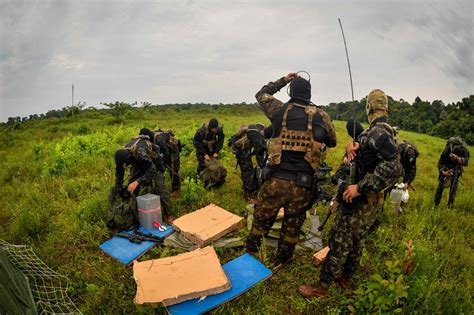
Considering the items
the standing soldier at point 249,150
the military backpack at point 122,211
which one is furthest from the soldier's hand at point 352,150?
the military backpack at point 122,211

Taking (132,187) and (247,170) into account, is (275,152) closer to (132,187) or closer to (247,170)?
(132,187)

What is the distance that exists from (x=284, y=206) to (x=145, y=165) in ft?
8.46

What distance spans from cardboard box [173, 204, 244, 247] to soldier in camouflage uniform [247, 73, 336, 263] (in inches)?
44.7

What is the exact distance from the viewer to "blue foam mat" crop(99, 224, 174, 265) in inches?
149

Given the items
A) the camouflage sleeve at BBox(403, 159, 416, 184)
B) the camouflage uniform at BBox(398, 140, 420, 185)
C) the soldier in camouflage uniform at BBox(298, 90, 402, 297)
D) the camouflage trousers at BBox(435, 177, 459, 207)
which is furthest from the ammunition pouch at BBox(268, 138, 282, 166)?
the camouflage trousers at BBox(435, 177, 459, 207)

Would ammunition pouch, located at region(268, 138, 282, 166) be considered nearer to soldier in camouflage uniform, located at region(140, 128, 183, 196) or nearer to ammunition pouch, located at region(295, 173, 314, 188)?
ammunition pouch, located at region(295, 173, 314, 188)

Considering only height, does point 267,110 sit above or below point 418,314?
above

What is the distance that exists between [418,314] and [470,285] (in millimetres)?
1021

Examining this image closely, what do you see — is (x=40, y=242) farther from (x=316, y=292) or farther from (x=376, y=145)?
(x=376, y=145)

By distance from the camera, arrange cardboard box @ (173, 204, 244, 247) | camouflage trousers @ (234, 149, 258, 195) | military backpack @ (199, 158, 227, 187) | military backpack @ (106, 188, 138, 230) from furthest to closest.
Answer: military backpack @ (199, 158, 227, 187) < camouflage trousers @ (234, 149, 258, 195) < military backpack @ (106, 188, 138, 230) < cardboard box @ (173, 204, 244, 247)

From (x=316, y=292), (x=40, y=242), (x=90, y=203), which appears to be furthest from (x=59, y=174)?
(x=316, y=292)

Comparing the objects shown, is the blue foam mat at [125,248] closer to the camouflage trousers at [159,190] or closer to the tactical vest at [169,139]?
the camouflage trousers at [159,190]

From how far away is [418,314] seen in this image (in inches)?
109

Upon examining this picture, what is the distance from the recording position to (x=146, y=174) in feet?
15.0
